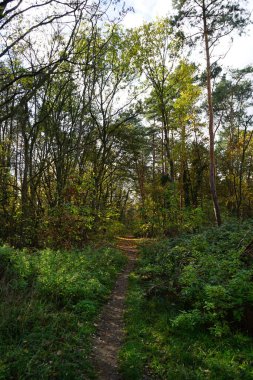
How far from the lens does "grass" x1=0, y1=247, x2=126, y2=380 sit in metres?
4.16

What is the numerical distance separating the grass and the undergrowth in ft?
3.02

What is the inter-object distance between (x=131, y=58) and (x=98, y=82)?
2998mm

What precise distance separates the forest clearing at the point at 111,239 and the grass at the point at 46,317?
3 cm

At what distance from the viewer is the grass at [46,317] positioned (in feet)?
13.6

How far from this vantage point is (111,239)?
19.6m

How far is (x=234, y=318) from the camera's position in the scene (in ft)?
18.0

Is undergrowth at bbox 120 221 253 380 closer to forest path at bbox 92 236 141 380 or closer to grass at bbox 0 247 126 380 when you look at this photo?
forest path at bbox 92 236 141 380

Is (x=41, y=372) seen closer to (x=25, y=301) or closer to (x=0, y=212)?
(x=25, y=301)

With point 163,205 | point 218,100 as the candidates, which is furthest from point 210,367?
point 218,100

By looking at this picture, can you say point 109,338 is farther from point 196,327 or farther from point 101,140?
point 101,140

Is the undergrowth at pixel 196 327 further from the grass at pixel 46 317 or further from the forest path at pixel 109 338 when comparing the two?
the grass at pixel 46 317

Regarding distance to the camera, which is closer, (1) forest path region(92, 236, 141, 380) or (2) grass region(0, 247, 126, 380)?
(2) grass region(0, 247, 126, 380)

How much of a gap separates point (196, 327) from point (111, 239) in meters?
14.2

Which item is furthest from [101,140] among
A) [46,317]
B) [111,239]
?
[46,317]
